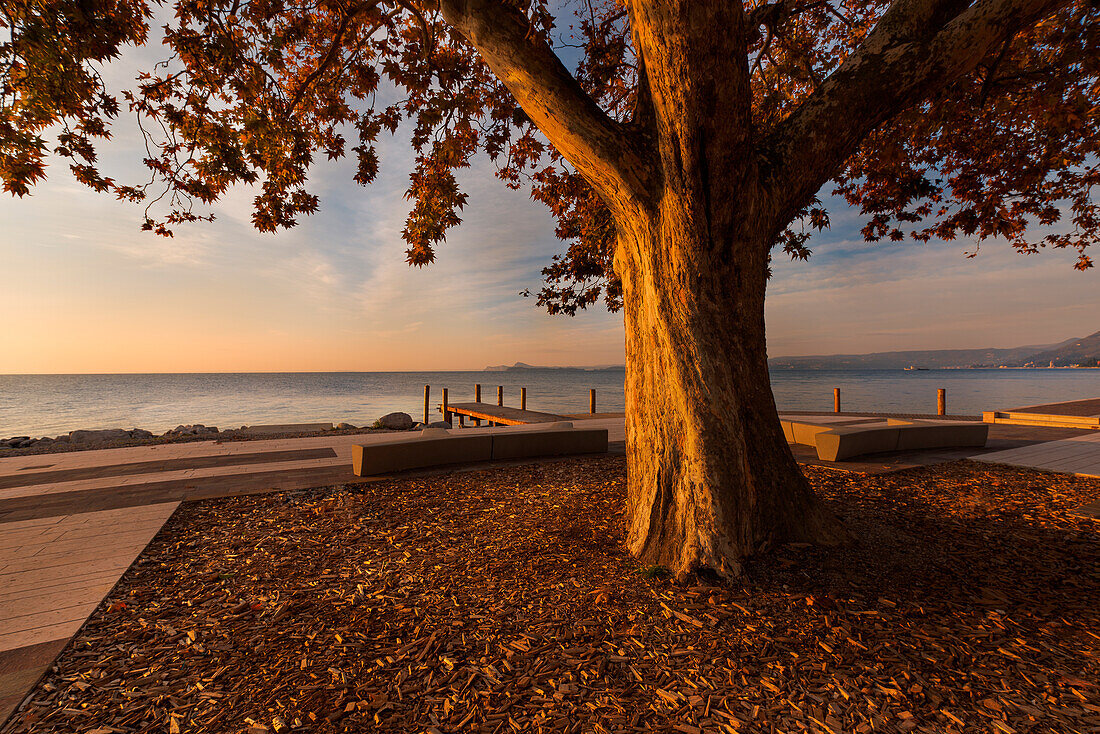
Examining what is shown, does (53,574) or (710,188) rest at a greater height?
(710,188)

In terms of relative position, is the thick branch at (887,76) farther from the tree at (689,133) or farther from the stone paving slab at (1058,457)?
the stone paving slab at (1058,457)

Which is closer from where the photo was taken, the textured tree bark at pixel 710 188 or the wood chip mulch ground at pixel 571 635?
the wood chip mulch ground at pixel 571 635

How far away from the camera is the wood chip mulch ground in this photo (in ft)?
6.33

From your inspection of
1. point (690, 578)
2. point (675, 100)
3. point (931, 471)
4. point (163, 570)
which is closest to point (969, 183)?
point (931, 471)

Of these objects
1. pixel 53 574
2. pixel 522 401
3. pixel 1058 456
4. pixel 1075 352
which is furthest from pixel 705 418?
pixel 1075 352

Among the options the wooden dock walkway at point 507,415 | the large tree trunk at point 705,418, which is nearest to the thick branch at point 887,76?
the large tree trunk at point 705,418

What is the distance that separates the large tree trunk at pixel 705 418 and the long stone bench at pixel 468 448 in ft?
11.2

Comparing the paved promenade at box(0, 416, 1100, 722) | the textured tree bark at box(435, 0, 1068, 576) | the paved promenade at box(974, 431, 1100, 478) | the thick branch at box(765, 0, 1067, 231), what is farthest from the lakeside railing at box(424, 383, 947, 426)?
the thick branch at box(765, 0, 1067, 231)

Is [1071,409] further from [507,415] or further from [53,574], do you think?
[53,574]

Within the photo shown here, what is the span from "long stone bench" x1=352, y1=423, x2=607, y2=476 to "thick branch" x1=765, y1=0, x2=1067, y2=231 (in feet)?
15.4

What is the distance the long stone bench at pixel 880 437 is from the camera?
22.2ft

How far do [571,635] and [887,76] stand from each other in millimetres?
4478

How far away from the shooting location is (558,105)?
3209 mm

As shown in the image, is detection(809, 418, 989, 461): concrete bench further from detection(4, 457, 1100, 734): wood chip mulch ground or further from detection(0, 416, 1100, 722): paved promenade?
detection(4, 457, 1100, 734): wood chip mulch ground
